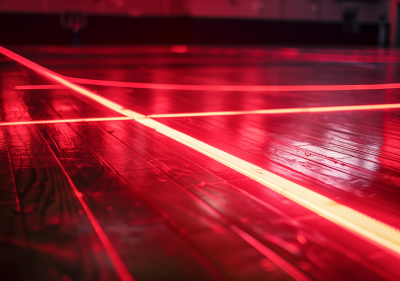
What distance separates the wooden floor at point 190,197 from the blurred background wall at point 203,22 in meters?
12.7

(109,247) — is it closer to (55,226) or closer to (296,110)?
(55,226)

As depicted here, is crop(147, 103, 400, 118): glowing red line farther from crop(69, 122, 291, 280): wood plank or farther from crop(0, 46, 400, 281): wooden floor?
crop(69, 122, 291, 280): wood plank

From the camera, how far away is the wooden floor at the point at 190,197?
958 mm

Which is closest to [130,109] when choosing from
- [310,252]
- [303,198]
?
[303,198]

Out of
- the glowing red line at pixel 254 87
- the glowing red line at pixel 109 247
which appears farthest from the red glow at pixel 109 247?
the glowing red line at pixel 254 87

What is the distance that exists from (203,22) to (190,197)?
1532 centimetres

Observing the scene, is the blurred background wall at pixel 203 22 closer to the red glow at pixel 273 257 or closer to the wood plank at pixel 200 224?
the wood plank at pixel 200 224

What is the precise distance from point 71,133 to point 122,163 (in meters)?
0.70

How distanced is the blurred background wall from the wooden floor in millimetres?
12663

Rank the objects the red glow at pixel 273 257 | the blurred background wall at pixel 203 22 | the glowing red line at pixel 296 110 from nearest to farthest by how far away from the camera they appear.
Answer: the red glow at pixel 273 257, the glowing red line at pixel 296 110, the blurred background wall at pixel 203 22

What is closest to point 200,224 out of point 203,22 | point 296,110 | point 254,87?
point 296,110

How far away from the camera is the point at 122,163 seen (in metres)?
1.73

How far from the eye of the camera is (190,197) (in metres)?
1.35

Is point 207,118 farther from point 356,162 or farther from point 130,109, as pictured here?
point 356,162
